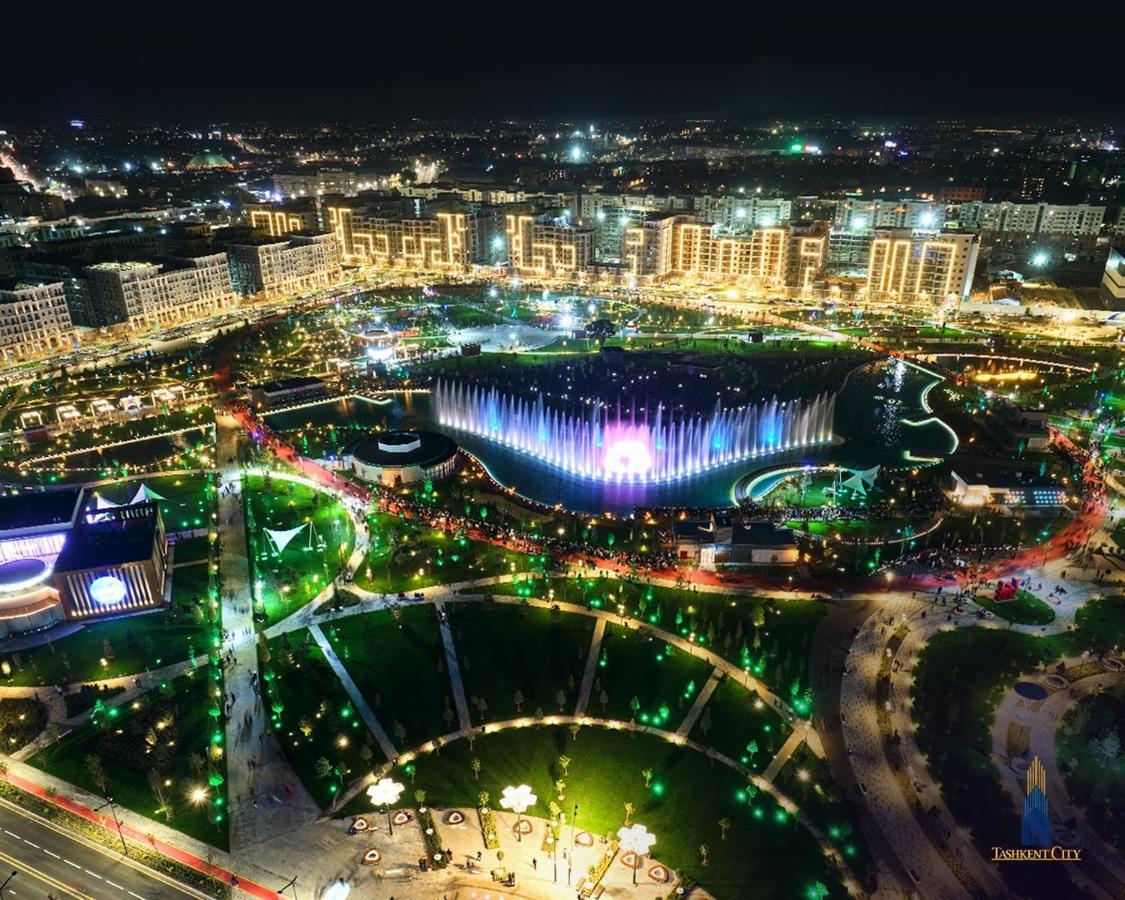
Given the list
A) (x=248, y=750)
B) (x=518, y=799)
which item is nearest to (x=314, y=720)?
(x=248, y=750)

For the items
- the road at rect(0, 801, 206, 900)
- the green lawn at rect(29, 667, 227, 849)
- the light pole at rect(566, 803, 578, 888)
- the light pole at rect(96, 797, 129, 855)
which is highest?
the light pole at rect(566, 803, 578, 888)

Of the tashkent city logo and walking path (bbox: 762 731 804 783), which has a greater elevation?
the tashkent city logo

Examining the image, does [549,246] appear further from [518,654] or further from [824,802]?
[824,802]

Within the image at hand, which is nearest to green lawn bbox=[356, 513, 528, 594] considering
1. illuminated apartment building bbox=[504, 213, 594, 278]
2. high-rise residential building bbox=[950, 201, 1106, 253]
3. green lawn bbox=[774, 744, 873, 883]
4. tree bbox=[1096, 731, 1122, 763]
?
green lawn bbox=[774, 744, 873, 883]

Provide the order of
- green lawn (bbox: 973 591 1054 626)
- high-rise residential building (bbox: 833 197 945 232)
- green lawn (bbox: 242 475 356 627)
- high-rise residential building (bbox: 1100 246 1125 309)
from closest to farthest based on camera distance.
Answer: green lawn (bbox: 973 591 1054 626) < green lawn (bbox: 242 475 356 627) < high-rise residential building (bbox: 1100 246 1125 309) < high-rise residential building (bbox: 833 197 945 232)

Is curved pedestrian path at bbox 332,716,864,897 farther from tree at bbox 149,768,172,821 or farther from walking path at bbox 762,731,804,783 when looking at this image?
tree at bbox 149,768,172,821

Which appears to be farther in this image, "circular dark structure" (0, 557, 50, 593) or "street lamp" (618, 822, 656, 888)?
"circular dark structure" (0, 557, 50, 593)

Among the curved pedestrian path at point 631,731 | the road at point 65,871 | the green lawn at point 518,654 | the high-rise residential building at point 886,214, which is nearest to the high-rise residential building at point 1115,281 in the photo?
the high-rise residential building at point 886,214
